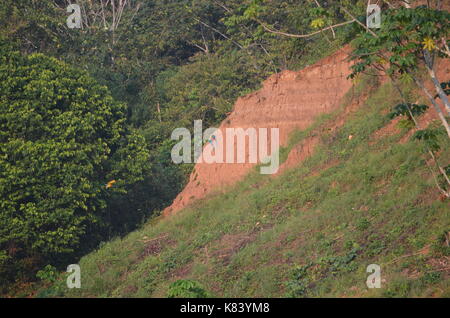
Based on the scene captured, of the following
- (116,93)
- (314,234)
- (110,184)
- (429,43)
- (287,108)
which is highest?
(116,93)

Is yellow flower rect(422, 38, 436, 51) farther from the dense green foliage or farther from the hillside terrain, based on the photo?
the hillside terrain

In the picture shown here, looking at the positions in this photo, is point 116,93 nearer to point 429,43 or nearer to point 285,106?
point 285,106

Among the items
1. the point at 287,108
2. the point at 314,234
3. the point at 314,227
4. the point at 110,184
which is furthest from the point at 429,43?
the point at 110,184

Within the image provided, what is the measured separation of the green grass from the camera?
1441 cm

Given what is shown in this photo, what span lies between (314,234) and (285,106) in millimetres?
7452

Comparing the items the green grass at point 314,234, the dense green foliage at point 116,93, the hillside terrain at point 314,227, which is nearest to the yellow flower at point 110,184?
the dense green foliage at point 116,93

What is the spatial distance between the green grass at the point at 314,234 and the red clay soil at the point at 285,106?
58 cm

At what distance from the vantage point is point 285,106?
23.7 meters

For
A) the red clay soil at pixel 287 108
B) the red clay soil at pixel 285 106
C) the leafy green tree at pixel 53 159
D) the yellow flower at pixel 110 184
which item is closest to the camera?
the leafy green tree at pixel 53 159

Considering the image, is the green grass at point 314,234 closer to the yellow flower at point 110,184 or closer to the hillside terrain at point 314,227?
the hillside terrain at point 314,227

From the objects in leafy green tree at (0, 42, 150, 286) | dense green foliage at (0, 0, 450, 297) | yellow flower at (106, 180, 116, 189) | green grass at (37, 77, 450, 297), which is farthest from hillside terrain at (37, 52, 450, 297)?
yellow flower at (106, 180, 116, 189)

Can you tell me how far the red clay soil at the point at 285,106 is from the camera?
2306 cm

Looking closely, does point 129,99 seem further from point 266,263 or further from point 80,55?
point 266,263

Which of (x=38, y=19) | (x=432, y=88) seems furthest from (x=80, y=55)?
(x=432, y=88)
